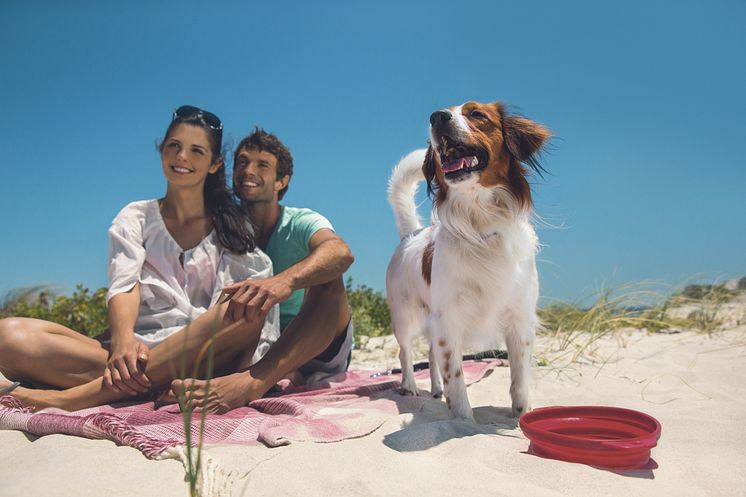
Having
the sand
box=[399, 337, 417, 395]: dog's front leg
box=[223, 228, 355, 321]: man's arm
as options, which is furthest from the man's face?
the sand

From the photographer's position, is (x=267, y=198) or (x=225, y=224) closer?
(x=225, y=224)

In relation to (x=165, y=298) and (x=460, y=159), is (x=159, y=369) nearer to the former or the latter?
(x=165, y=298)

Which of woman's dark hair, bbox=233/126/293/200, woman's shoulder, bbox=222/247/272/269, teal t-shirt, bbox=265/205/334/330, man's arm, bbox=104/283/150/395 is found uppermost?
woman's dark hair, bbox=233/126/293/200

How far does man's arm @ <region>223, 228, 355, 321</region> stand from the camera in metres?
3.23

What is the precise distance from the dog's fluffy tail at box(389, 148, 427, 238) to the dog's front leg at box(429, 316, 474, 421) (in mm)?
1217

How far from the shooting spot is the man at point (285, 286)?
3285 millimetres

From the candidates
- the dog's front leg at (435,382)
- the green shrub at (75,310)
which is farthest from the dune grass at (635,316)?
the green shrub at (75,310)

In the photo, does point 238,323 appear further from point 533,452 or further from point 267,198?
point 533,452

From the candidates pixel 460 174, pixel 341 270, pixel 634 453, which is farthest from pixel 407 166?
pixel 634 453

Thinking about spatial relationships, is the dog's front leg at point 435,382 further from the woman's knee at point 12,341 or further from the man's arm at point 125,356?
the woman's knee at point 12,341

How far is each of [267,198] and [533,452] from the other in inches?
107

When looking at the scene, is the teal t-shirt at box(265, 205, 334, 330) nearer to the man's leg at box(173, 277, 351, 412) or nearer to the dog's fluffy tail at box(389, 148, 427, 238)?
the man's leg at box(173, 277, 351, 412)

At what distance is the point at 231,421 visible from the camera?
9.40 ft

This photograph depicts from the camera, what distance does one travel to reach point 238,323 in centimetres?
336
